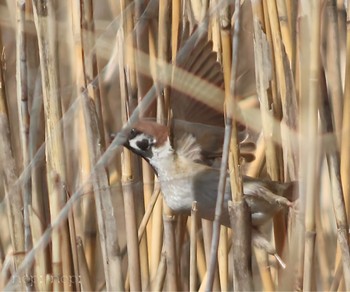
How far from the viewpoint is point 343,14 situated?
3.84ft

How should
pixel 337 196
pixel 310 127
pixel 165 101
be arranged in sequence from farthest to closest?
Result: 1. pixel 165 101
2. pixel 337 196
3. pixel 310 127

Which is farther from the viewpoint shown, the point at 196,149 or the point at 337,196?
the point at 196,149

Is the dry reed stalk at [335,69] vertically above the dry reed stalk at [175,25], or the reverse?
the dry reed stalk at [175,25]

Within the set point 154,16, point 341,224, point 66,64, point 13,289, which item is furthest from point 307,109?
point 66,64

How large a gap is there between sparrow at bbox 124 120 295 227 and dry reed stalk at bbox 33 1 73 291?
0.37 feet

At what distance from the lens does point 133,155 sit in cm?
129

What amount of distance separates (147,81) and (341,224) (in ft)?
1.32

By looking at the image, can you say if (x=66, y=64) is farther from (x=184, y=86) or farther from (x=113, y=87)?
(x=184, y=86)

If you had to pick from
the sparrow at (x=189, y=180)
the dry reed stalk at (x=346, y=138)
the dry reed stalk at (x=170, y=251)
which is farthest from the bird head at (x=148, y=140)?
the dry reed stalk at (x=346, y=138)

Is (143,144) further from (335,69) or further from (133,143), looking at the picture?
(335,69)

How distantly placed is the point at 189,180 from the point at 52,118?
28cm

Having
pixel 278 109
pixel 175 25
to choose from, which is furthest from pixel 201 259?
pixel 175 25

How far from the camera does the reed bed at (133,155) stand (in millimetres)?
1056

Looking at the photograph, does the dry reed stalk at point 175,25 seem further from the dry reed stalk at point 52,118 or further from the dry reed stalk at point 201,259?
the dry reed stalk at point 201,259
